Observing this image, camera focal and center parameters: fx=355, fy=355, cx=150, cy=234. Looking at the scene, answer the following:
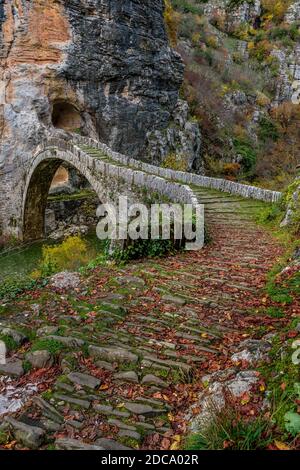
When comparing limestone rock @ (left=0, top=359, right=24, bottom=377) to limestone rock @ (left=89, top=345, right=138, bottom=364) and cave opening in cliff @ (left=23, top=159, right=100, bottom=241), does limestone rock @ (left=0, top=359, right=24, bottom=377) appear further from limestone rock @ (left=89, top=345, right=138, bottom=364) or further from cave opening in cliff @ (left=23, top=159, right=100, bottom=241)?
cave opening in cliff @ (left=23, top=159, right=100, bottom=241)

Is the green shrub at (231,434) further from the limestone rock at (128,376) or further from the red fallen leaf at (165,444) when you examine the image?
the limestone rock at (128,376)

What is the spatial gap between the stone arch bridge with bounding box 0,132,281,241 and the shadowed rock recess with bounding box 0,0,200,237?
5.7 inches

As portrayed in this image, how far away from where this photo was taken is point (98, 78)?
23812 mm

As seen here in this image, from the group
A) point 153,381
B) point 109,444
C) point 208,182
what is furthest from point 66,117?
point 109,444

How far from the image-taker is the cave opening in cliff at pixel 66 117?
2466cm

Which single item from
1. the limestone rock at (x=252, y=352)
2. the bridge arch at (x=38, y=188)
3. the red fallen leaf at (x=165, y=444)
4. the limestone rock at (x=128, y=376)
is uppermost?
the bridge arch at (x=38, y=188)

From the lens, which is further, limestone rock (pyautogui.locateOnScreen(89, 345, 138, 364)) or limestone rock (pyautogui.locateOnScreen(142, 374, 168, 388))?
limestone rock (pyautogui.locateOnScreen(89, 345, 138, 364))

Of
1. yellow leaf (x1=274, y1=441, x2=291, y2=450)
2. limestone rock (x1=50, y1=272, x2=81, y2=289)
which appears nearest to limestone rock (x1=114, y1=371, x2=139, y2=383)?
yellow leaf (x1=274, y1=441, x2=291, y2=450)

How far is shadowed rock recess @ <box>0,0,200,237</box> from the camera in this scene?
21953 millimetres

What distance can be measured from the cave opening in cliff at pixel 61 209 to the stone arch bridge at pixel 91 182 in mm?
70

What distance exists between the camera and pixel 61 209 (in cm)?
2455

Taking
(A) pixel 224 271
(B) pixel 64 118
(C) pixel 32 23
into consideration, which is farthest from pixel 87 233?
(A) pixel 224 271

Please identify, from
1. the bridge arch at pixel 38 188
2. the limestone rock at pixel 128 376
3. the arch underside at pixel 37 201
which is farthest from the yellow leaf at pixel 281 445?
the arch underside at pixel 37 201
